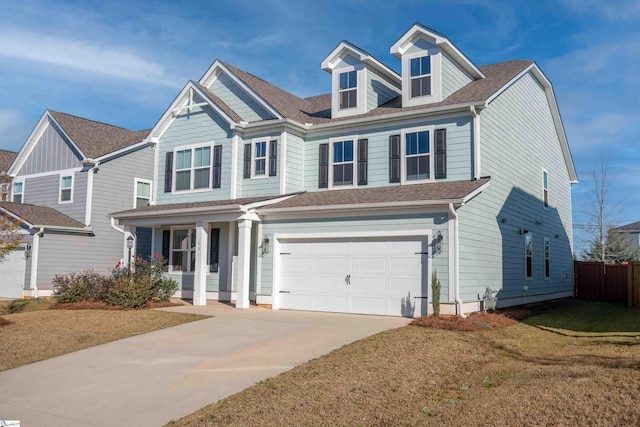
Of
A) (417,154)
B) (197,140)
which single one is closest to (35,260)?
(197,140)

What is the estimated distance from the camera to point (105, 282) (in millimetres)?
17844

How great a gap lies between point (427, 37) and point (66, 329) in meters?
13.5

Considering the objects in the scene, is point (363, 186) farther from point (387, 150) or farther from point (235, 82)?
point (235, 82)

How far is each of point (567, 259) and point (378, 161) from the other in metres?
12.5

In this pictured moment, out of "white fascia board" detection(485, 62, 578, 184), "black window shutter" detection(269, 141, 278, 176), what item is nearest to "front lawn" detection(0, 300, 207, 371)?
"black window shutter" detection(269, 141, 278, 176)

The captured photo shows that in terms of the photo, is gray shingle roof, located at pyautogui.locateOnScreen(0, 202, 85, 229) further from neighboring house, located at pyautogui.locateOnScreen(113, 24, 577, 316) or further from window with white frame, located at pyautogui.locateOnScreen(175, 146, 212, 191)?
window with white frame, located at pyautogui.locateOnScreen(175, 146, 212, 191)

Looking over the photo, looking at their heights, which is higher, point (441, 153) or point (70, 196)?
point (441, 153)

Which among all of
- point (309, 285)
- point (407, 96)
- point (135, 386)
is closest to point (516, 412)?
Result: point (135, 386)

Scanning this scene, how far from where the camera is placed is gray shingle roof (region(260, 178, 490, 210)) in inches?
585

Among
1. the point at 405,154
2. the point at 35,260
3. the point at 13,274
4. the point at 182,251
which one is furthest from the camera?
the point at 13,274

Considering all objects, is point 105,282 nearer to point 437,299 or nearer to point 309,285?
point 309,285

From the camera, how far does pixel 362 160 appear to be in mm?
18312

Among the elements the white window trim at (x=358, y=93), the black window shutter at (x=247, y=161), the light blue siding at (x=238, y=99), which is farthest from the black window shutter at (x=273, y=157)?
the white window trim at (x=358, y=93)

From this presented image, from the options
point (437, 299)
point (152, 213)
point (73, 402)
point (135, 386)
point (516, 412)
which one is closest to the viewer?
point (516, 412)
